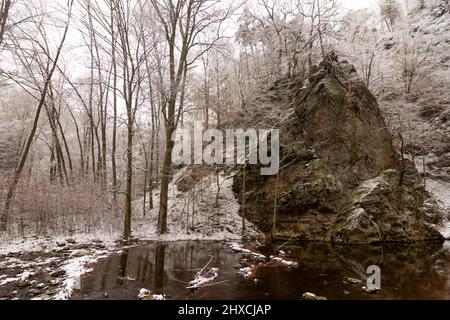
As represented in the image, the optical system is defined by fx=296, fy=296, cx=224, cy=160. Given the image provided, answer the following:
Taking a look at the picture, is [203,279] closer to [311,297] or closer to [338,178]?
[311,297]

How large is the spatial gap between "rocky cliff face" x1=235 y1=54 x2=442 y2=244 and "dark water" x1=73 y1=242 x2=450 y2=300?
1416 millimetres

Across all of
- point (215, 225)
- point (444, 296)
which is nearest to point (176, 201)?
point (215, 225)

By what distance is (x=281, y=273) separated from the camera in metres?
7.99

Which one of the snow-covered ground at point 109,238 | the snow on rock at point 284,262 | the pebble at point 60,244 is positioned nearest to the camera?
the snow-covered ground at point 109,238

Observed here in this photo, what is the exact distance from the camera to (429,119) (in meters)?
20.0

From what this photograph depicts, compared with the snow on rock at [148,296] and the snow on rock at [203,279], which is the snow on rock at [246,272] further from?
the snow on rock at [148,296]

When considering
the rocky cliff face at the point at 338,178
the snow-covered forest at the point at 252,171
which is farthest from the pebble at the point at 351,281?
the rocky cliff face at the point at 338,178

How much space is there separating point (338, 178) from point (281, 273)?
25.5 ft

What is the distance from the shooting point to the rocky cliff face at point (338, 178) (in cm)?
1281

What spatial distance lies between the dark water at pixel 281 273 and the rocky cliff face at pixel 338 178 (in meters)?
1.42

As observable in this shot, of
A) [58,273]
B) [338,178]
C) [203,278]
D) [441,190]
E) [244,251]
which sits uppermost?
[338,178]

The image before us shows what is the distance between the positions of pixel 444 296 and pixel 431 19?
2420 centimetres

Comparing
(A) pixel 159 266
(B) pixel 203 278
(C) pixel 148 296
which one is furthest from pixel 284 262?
(C) pixel 148 296

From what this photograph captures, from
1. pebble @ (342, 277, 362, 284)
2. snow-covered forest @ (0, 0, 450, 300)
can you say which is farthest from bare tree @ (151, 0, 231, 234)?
pebble @ (342, 277, 362, 284)
